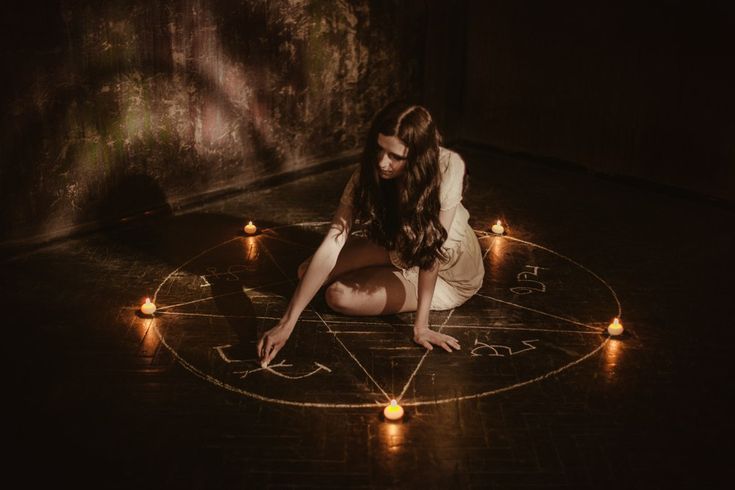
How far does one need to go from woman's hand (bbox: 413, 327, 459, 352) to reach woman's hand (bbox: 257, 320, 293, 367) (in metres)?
0.90

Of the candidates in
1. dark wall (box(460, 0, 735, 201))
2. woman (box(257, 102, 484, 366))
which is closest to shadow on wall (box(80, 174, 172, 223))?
woman (box(257, 102, 484, 366))

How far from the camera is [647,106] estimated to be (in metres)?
8.22

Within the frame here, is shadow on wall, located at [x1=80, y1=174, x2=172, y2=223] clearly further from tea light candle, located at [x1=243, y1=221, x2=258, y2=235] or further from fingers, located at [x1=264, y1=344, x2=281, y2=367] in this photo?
fingers, located at [x1=264, y1=344, x2=281, y2=367]

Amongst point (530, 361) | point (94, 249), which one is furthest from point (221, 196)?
point (530, 361)

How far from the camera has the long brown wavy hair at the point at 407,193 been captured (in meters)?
4.53

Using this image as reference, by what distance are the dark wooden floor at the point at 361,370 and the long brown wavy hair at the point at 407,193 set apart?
28.3 inches

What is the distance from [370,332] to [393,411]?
1.04 meters

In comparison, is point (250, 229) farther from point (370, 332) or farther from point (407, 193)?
point (407, 193)

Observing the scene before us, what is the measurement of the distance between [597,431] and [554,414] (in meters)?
0.27

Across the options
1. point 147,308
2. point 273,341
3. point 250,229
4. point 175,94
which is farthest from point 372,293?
point 175,94

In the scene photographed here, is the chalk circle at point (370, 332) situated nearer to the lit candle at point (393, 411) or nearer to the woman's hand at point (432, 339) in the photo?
the woman's hand at point (432, 339)

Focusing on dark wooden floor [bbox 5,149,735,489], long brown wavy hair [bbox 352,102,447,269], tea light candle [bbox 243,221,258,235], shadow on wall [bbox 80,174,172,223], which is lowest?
dark wooden floor [bbox 5,149,735,489]

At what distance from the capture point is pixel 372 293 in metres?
5.49

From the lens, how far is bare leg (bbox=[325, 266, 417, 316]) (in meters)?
5.49
